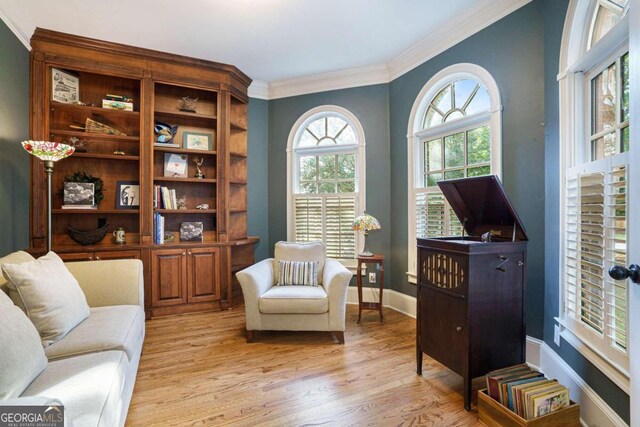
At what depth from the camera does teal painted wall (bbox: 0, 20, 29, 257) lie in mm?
2453

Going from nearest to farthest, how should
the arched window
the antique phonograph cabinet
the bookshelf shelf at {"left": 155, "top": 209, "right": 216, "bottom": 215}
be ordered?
1. the antique phonograph cabinet
2. the bookshelf shelf at {"left": 155, "top": 209, "right": 216, "bottom": 215}
3. the arched window

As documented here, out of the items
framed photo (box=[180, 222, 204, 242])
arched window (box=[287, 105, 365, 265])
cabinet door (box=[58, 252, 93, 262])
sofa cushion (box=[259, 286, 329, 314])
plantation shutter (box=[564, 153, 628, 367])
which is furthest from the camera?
arched window (box=[287, 105, 365, 265])

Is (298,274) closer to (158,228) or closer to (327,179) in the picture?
(327,179)

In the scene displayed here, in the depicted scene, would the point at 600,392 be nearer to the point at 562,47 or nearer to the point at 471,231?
the point at 471,231

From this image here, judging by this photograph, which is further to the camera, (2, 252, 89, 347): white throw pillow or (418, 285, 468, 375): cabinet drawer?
(418, 285, 468, 375): cabinet drawer

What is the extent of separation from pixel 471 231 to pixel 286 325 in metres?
1.69

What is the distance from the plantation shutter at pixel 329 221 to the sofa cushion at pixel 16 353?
9.66 feet

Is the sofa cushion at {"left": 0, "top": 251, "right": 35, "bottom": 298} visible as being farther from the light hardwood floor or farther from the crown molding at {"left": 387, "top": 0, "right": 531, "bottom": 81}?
the crown molding at {"left": 387, "top": 0, "right": 531, "bottom": 81}

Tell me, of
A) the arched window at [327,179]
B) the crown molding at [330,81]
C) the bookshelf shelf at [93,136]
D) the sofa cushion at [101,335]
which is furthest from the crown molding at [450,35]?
the sofa cushion at [101,335]

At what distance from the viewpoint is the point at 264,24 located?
281cm

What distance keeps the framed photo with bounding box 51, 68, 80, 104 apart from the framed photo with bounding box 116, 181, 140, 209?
0.94 meters

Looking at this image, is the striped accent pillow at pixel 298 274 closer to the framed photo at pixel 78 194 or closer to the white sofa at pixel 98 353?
the white sofa at pixel 98 353

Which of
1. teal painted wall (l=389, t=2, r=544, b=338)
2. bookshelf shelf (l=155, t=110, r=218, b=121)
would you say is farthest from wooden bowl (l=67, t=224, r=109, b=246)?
teal painted wall (l=389, t=2, r=544, b=338)

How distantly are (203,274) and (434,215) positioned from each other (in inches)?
102
